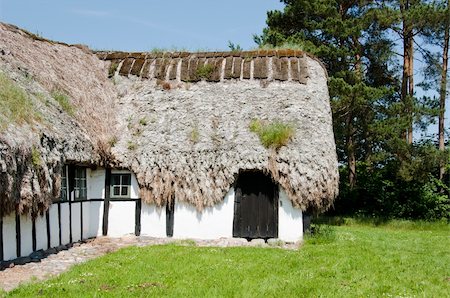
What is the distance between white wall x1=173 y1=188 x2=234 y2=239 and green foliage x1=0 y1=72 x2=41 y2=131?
4960 mm

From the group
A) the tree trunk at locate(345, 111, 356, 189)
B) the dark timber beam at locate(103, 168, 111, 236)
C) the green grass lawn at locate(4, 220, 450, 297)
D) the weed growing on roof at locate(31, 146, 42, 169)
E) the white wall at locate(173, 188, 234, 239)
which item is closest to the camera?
the green grass lawn at locate(4, 220, 450, 297)

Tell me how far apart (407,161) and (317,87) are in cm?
777

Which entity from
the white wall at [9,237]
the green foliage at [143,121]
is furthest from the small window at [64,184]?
the green foliage at [143,121]

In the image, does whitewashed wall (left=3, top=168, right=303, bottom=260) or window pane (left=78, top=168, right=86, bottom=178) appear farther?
window pane (left=78, top=168, right=86, bottom=178)

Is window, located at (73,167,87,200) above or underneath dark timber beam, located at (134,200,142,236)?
above

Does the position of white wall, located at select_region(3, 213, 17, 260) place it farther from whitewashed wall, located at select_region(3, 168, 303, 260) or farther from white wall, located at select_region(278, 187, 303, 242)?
white wall, located at select_region(278, 187, 303, 242)

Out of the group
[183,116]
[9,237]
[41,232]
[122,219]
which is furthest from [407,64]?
[9,237]

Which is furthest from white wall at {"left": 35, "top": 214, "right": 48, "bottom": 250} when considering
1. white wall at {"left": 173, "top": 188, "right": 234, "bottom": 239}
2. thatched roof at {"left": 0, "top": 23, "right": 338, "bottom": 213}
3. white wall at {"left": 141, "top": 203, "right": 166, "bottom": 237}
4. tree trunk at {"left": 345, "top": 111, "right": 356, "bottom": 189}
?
tree trunk at {"left": 345, "top": 111, "right": 356, "bottom": 189}

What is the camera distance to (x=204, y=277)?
365 inches

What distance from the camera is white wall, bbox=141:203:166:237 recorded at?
14.6m

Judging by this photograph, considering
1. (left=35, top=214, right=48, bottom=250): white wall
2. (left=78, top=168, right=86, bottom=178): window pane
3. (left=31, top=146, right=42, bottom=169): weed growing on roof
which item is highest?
(left=31, top=146, right=42, bottom=169): weed growing on roof

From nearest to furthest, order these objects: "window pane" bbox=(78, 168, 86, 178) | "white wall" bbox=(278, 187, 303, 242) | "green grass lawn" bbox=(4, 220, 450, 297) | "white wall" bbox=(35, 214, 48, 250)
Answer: "green grass lawn" bbox=(4, 220, 450, 297) → "white wall" bbox=(35, 214, 48, 250) → "white wall" bbox=(278, 187, 303, 242) → "window pane" bbox=(78, 168, 86, 178)

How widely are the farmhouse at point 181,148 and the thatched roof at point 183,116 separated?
3 cm

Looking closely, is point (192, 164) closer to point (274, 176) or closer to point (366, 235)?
point (274, 176)
